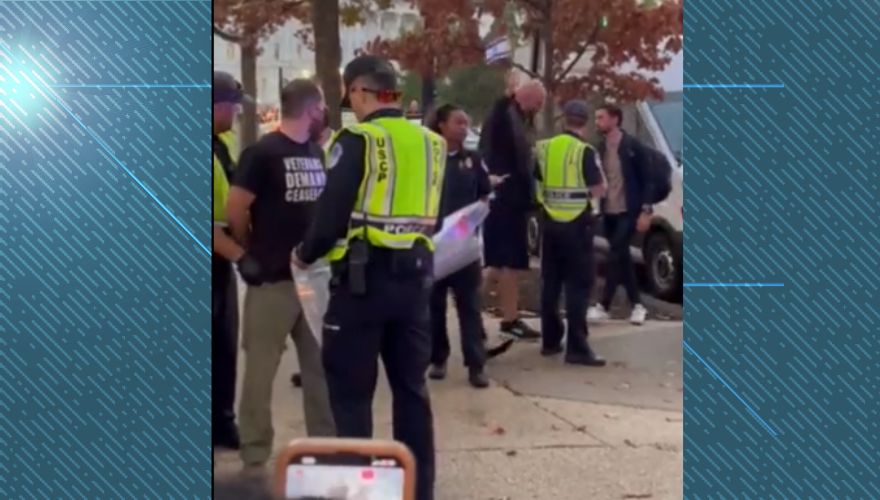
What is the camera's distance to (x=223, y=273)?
4707 mm

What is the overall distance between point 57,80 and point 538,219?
69.7 inches

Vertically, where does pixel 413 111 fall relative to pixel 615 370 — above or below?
above

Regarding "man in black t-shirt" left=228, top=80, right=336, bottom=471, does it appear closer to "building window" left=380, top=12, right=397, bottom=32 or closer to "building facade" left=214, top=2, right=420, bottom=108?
"building facade" left=214, top=2, right=420, bottom=108

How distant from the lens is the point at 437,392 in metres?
4.89

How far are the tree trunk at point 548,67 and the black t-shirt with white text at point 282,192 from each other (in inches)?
32.1

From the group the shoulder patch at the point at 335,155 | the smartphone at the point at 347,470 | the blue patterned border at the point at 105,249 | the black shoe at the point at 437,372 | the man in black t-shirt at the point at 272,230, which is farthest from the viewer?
the black shoe at the point at 437,372

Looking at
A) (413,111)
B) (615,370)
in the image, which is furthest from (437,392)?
(413,111)

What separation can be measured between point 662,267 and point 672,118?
21.9 inches

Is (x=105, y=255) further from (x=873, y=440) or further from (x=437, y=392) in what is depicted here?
(x=873, y=440)

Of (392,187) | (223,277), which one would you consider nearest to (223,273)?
(223,277)

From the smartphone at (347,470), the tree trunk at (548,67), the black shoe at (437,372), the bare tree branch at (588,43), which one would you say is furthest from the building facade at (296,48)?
the smartphone at (347,470)

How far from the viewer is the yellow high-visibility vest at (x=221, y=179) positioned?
4.66 meters

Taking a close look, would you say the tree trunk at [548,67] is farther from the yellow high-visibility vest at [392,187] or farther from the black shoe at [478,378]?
the black shoe at [478,378]

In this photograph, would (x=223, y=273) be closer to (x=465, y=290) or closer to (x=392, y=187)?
(x=392, y=187)
